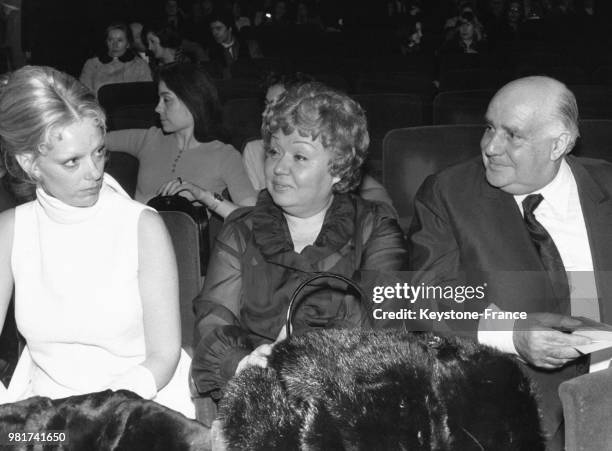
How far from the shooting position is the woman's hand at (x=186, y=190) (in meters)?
3.16

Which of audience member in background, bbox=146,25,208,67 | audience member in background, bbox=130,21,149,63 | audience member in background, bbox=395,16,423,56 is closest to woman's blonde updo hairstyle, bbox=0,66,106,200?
audience member in background, bbox=146,25,208,67

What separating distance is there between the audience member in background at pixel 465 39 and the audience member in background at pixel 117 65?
2.88 metres

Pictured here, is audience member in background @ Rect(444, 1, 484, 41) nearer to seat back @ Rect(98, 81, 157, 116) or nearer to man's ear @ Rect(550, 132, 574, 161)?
seat back @ Rect(98, 81, 157, 116)

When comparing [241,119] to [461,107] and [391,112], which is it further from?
[461,107]

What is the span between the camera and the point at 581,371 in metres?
1.96

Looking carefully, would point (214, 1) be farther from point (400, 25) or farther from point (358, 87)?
point (358, 87)

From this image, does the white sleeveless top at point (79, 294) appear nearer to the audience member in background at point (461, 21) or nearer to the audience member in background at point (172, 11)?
the audience member in background at point (461, 21)

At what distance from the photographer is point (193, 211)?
2.82m

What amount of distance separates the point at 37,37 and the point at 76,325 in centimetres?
720

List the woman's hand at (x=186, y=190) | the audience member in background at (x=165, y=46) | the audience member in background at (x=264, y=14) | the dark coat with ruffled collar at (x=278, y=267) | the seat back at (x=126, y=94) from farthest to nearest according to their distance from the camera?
the audience member in background at (x=264, y=14) < the audience member in background at (x=165, y=46) < the seat back at (x=126, y=94) < the woman's hand at (x=186, y=190) < the dark coat with ruffled collar at (x=278, y=267)

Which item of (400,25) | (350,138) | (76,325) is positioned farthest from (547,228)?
(400,25)

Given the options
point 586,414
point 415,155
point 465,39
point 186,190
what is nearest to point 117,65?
point 465,39

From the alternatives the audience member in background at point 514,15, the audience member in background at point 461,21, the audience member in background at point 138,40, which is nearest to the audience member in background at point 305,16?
the audience member in background at point 514,15

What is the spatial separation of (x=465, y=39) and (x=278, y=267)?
620 centimetres
